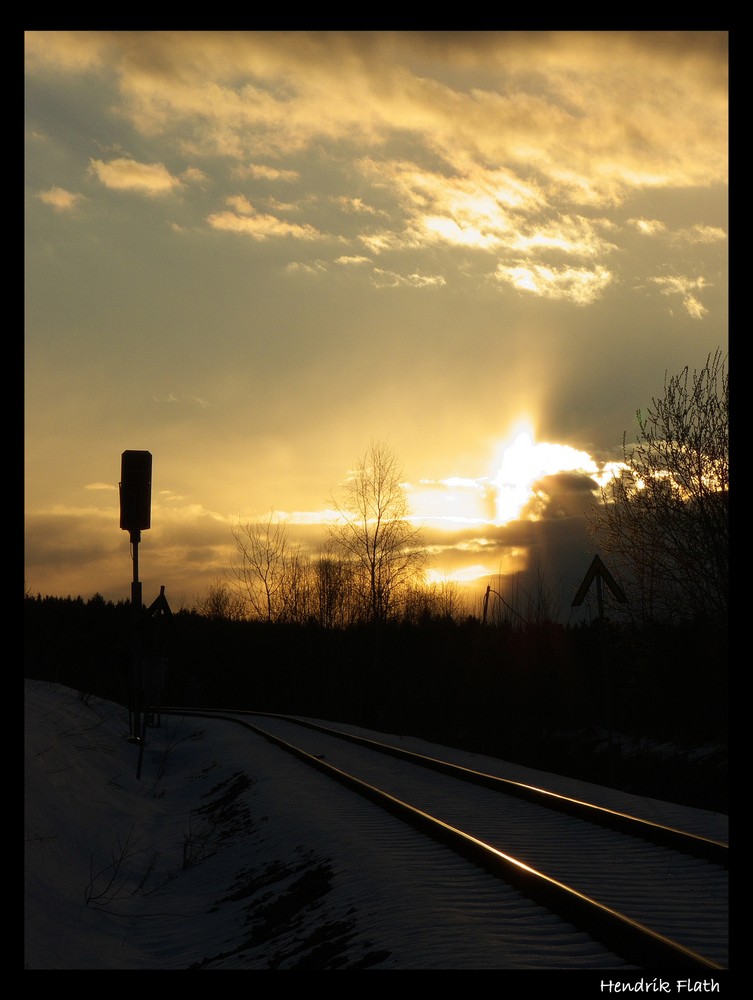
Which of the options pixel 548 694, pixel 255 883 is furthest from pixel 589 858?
pixel 548 694

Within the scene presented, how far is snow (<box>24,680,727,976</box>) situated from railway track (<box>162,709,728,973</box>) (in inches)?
8.1

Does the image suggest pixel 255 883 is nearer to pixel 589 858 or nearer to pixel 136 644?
pixel 589 858

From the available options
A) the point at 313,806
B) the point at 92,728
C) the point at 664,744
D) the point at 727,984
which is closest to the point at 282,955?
the point at 727,984

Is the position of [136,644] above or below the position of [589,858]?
above

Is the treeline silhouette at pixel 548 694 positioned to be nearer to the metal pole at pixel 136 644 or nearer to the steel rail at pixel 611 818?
the metal pole at pixel 136 644

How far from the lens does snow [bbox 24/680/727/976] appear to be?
6.64 metres

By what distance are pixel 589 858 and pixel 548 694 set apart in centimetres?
2286

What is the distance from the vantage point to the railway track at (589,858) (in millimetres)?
6211

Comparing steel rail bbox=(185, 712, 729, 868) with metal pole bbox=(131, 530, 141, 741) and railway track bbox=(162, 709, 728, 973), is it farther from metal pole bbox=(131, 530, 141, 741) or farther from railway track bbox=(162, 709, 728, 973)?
metal pole bbox=(131, 530, 141, 741)

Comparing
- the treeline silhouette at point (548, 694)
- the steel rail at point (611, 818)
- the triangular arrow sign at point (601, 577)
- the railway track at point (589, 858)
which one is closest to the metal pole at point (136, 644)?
the treeline silhouette at point (548, 694)

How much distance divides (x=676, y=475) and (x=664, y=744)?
9.36 meters

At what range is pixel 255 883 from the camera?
1023cm

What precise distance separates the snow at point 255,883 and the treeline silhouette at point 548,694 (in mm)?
3942

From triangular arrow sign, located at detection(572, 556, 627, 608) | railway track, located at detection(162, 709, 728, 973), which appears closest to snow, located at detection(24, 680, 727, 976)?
railway track, located at detection(162, 709, 728, 973)
